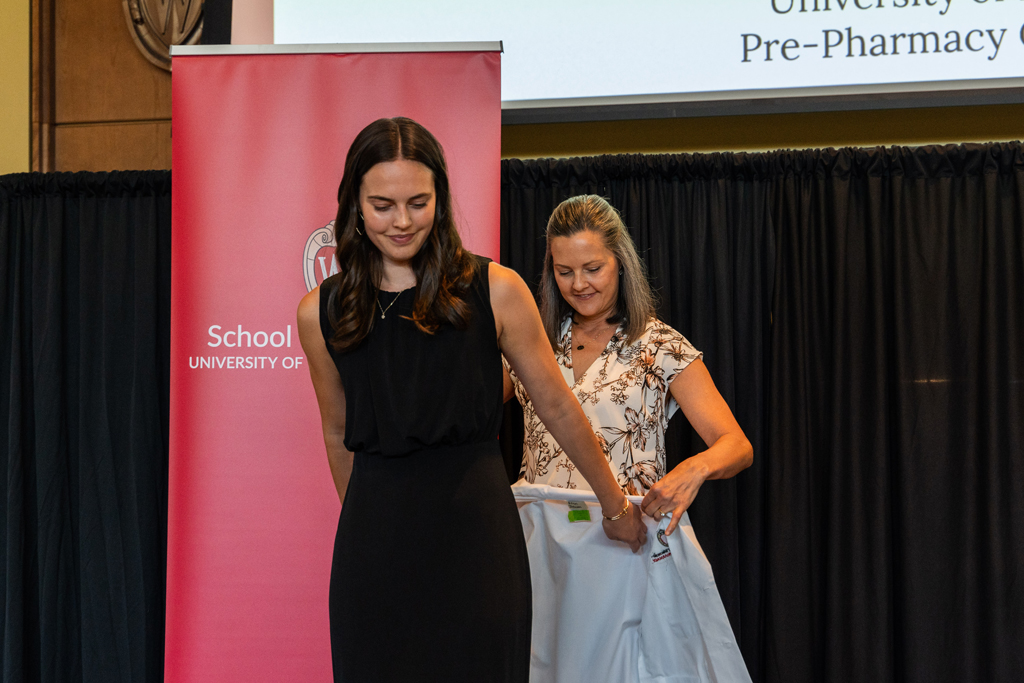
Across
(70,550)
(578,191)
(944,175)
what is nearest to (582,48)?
(578,191)

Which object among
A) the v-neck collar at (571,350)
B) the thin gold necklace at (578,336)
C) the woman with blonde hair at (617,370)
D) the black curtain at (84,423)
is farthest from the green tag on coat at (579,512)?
the black curtain at (84,423)

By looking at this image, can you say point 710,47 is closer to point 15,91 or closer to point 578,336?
point 578,336

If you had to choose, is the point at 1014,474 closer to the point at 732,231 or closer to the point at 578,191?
the point at 732,231

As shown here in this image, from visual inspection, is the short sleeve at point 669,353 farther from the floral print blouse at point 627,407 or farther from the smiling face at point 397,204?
the smiling face at point 397,204

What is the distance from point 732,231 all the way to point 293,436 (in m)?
1.61

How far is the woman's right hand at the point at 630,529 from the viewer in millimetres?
1724

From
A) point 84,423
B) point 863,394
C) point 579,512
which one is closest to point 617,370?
point 579,512

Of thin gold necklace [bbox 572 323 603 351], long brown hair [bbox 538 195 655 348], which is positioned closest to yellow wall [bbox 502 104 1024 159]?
long brown hair [bbox 538 195 655 348]

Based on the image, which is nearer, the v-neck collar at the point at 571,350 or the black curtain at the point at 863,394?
the v-neck collar at the point at 571,350

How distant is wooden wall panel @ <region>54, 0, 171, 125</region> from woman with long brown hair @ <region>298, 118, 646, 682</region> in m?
2.35

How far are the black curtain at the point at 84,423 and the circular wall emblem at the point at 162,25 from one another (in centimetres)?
57

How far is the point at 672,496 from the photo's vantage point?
1699 millimetres

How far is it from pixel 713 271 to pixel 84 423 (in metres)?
2.41

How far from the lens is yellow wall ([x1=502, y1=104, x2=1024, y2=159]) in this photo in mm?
Answer: 2689
